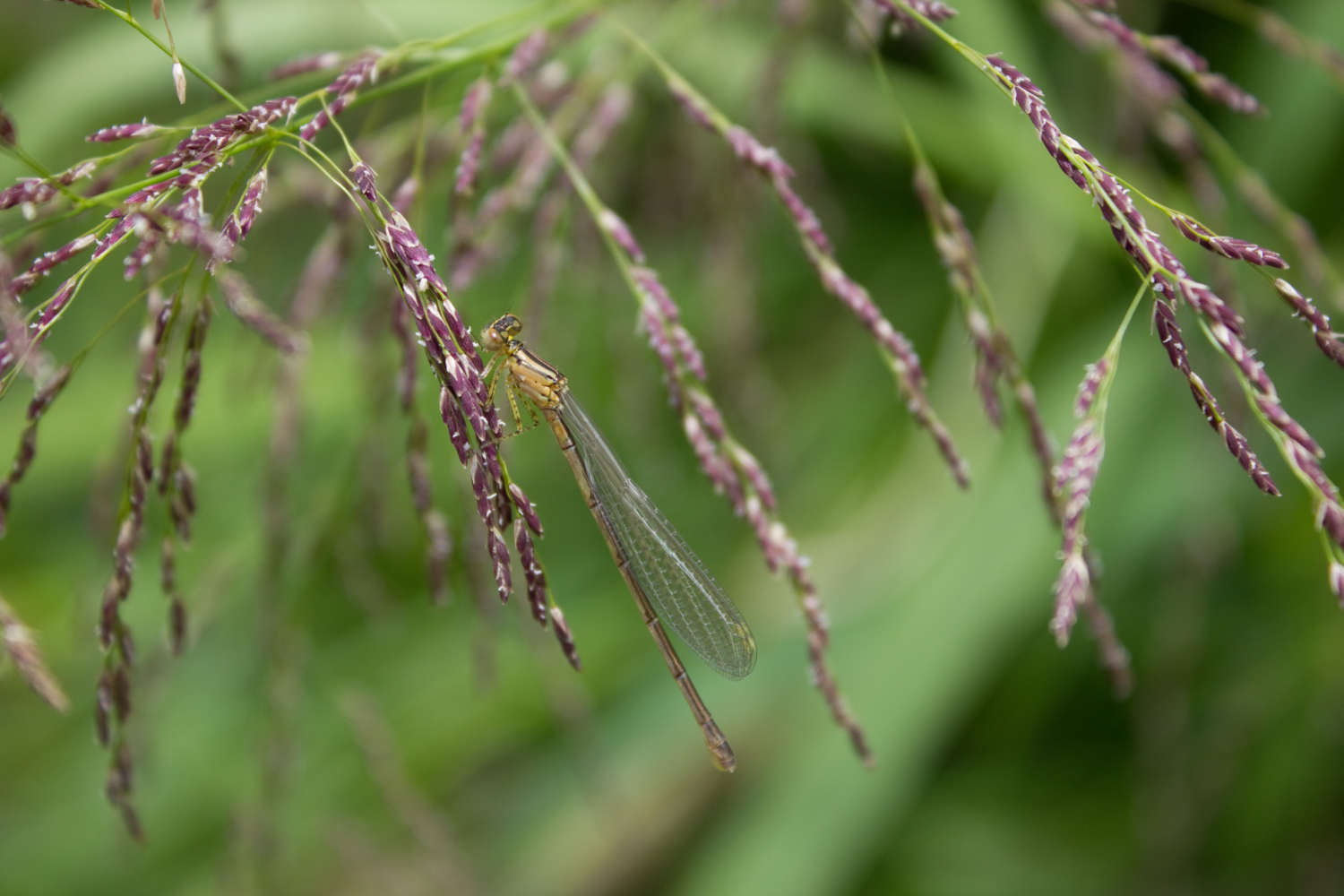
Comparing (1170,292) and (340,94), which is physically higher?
(340,94)

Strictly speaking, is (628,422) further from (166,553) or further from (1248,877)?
(1248,877)

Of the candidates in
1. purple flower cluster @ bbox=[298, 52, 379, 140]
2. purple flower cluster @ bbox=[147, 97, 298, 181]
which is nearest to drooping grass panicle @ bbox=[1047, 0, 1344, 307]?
purple flower cluster @ bbox=[298, 52, 379, 140]

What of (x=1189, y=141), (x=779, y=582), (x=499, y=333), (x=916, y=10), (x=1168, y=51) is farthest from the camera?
(x=779, y=582)

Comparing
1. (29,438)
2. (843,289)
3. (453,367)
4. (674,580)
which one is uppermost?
(29,438)

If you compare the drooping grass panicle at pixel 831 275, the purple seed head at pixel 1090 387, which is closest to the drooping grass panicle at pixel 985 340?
the drooping grass panicle at pixel 831 275

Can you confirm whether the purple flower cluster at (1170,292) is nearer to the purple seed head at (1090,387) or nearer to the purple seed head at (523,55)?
the purple seed head at (1090,387)

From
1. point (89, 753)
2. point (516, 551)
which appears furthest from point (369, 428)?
point (89, 753)

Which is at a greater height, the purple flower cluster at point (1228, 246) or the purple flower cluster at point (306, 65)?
the purple flower cluster at point (306, 65)

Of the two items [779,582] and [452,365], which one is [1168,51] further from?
[779,582]

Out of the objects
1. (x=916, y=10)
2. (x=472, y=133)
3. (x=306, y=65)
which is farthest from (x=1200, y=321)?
(x=306, y=65)
